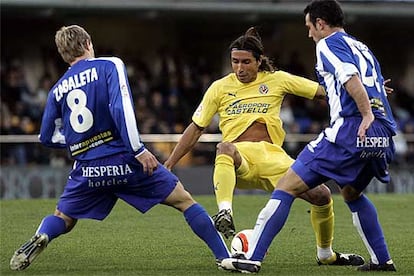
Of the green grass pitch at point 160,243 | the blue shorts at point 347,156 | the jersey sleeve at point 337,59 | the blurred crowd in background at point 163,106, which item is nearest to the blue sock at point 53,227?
the green grass pitch at point 160,243

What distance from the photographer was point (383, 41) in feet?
93.3

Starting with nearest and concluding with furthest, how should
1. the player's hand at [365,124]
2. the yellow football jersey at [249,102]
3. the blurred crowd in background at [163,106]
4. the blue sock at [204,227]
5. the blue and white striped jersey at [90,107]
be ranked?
the player's hand at [365,124], the blue and white striped jersey at [90,107], the blue sock at [204,227], the yellow football jersey at [249,102], the blurred crowd in background at [163,106]

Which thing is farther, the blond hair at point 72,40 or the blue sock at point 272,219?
the blond hair at point 72,40

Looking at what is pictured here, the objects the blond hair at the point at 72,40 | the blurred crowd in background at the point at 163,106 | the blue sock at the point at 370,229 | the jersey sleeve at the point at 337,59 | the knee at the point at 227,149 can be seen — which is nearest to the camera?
the jersey sleeve at the point at 337,59

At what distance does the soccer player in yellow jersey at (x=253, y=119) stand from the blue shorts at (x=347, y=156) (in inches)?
45.3

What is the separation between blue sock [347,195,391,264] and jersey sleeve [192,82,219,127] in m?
1.62

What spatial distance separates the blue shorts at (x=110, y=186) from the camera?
791cm

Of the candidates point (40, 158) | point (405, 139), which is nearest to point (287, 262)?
point (40, 158)

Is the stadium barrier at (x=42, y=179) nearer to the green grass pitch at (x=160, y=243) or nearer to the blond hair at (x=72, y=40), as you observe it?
the green grass pitch at (x=160, y=243)

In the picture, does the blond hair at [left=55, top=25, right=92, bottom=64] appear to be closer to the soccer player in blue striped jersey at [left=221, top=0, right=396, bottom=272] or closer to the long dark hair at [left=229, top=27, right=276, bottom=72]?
the soccer player in blue striped jersey at [left=221, top=0, right=396, bottom=272]

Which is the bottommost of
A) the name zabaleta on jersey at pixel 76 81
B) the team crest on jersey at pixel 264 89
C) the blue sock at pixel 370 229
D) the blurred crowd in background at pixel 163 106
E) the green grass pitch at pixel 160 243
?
the blurred crowd in background at pixel 163 106

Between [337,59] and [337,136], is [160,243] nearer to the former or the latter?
[337,136]

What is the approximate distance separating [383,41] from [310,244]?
18587mm

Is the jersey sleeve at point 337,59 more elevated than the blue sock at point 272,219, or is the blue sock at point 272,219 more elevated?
the jersey sleeve at point 337,59
